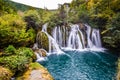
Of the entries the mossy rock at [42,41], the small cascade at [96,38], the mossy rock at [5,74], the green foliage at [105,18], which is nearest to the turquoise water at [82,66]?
the green foliage at [105,18]

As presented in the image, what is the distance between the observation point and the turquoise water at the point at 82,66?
54.3 feet

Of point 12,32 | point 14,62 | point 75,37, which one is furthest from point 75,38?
point 14,62

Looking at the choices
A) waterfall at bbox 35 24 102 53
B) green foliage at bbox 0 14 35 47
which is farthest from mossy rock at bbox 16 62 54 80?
waterfall at bbox 35 24 102 53

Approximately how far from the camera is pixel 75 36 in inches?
1129

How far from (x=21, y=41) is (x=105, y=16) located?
41.3 feet

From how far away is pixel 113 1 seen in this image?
26.9 meters

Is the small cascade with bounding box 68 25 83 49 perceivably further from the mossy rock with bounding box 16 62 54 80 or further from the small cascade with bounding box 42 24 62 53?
the mossy rock with bounding box 16 62 54 80

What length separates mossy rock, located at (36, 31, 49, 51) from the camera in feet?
84.1

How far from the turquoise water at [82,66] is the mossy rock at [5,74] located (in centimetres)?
387

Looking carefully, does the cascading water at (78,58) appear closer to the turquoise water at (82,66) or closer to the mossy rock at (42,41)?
the turquoise water at (82,66)

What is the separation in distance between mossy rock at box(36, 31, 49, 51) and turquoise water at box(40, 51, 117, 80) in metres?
2.36

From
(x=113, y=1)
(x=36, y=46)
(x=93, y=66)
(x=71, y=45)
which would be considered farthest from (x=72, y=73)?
(x=113, y=1)

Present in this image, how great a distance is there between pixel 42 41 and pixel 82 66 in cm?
838

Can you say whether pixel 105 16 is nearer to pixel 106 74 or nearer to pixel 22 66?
pixel 106 74
